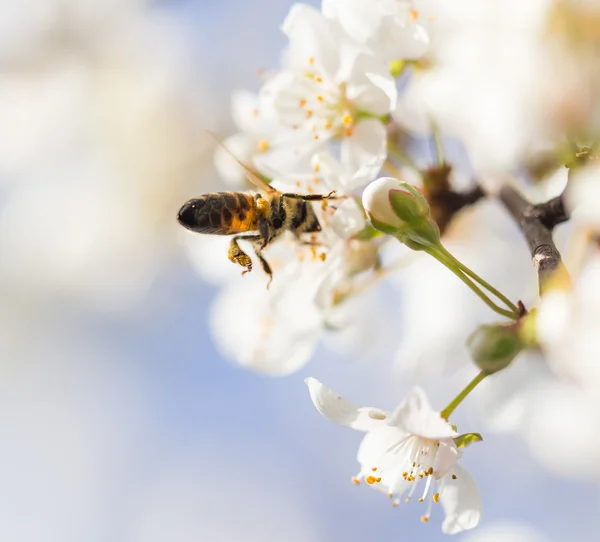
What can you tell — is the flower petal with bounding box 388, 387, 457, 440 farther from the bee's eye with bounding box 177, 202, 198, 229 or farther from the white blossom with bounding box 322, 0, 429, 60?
the white blossom with bounding box 322, 0, 429, 60

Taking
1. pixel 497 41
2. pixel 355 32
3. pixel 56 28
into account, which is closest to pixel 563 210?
pixel 497 41

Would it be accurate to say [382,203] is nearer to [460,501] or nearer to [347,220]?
[347,220]

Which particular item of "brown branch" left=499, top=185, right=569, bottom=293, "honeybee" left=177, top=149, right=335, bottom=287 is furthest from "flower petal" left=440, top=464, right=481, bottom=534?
"honeybee" left=177, top=149, right=335, bottom=287

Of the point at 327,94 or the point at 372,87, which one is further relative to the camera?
the point at 327,94

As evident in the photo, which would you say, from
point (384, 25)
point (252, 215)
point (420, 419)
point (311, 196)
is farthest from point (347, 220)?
point (420, 419)

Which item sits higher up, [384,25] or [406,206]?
[384,25]

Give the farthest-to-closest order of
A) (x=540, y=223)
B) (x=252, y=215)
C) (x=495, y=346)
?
(x=252, y=215)
(x=540, y=223)
(x=495, y=346)

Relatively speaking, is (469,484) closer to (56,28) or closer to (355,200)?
(355,200)
